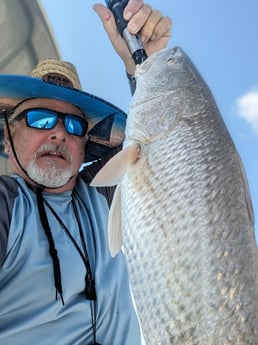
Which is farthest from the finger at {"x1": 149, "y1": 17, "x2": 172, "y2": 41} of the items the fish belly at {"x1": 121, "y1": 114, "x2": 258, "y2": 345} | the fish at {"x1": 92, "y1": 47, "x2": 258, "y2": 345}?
the fish belly at {"x1": 121, "y1": 114, "x2": 258, "y2": 345}

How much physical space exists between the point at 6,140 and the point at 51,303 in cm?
129

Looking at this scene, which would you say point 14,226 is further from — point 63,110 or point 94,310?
point 63,110

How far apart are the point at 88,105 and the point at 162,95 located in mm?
1438

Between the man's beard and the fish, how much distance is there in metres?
1.09

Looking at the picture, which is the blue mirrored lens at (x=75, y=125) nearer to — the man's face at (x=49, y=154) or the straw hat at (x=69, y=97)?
the man's face at (x=49, y=154)

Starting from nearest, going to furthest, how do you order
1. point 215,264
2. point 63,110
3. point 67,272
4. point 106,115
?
point 215,264 → point 67,272 → point 63,110 → point 106,115

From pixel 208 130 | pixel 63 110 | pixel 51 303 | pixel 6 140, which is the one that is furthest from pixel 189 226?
pixel 6 140

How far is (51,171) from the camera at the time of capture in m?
3.06

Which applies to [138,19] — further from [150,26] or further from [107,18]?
[107,18]

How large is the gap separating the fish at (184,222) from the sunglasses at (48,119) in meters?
1.15

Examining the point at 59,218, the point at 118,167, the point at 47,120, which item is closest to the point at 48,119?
the point at 47,120

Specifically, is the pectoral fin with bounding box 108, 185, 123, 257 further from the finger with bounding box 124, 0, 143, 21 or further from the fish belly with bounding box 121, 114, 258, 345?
the finger with bounding box 124, 0, 143, 21

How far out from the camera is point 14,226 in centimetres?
256

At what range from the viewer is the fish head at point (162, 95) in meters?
1.94
